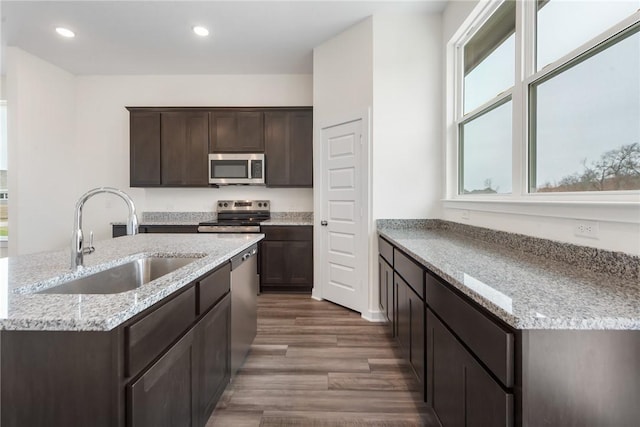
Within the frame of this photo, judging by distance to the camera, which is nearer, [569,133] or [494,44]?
[569,133]

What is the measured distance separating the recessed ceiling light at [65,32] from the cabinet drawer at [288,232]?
3.11 m

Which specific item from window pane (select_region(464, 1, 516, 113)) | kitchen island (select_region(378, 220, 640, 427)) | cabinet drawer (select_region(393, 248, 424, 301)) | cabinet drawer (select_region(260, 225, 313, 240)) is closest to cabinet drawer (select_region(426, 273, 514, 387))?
kitchen island (select_region(378, 220, 640, 427))

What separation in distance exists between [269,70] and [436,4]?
2.39 metres

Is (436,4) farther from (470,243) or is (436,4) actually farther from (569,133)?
(470,243)

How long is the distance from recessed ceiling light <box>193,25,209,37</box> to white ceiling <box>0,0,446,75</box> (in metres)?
0.07

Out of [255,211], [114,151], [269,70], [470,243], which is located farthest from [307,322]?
[114,151]

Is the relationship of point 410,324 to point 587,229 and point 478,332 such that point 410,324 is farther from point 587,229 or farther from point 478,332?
point 587,229

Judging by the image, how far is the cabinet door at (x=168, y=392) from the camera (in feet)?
2.93

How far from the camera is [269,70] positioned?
4367mm

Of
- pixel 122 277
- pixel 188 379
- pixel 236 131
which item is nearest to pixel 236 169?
pixel 236 131

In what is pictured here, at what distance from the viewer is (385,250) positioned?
8.91ft

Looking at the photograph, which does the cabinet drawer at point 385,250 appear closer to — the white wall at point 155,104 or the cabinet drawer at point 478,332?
the cabinet drawer at point 478,332

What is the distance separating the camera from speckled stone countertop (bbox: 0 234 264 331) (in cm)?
75

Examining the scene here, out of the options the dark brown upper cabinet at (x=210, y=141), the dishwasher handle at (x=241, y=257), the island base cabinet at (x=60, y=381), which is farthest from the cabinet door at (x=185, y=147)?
the island base cabinet at (x=60, y=381)
